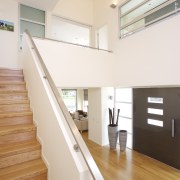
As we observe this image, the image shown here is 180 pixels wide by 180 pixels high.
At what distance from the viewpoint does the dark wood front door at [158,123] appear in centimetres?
412

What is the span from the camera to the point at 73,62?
14.4ft

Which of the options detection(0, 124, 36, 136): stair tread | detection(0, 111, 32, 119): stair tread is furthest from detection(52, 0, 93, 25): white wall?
detection(0, 124, 36, 136): stair tread

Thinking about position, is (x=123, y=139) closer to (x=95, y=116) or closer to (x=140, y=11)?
(x=95, y=116)

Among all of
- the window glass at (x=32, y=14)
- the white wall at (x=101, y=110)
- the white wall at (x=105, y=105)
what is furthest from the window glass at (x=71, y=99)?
the window glass at (x=32, y=14)

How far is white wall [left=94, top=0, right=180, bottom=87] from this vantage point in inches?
141

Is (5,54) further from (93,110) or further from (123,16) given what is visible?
(123,16)

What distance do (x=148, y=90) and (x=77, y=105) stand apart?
7824 millimetres

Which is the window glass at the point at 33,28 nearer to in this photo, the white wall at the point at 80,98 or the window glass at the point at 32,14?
the window glass at the point at 32,14

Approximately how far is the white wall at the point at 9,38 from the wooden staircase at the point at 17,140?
8.01ft

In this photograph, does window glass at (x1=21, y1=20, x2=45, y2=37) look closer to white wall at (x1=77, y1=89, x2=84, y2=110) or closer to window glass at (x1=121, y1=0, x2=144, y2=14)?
window glass at (x1=121, y1=0, x2=144, y2=14)

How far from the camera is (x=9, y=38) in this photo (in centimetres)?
509

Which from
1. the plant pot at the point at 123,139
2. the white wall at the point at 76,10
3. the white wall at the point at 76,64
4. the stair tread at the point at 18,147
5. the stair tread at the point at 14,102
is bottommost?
the plant pot at the point at 123,139

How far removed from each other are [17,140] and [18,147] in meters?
0.20

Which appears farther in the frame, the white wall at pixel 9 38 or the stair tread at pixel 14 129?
the white wall at pixel 9 38
